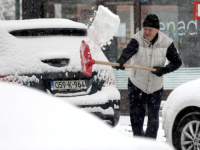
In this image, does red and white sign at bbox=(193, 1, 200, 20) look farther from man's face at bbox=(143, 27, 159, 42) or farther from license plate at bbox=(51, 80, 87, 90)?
license plate at bbox=(51, 80, 87, 90)

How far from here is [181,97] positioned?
5.23 m

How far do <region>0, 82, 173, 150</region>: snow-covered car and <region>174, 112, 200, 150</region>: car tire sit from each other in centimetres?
337

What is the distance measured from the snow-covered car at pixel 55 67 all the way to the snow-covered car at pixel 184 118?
635mm

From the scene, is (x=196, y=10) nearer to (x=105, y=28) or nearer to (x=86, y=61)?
(x=105, y=28)

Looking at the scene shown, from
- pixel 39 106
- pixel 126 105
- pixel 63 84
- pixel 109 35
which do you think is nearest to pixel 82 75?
pixel 63 84

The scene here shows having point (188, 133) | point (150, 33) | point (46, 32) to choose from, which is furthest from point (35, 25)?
point (188, 133)

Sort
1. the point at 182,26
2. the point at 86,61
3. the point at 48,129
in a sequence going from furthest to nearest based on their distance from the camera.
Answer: the point at 182,26, the point at 86,61, the point at 48,129

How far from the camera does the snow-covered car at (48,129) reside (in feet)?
5.21

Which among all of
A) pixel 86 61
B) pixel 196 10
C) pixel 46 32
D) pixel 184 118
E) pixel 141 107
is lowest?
pixel 184 118

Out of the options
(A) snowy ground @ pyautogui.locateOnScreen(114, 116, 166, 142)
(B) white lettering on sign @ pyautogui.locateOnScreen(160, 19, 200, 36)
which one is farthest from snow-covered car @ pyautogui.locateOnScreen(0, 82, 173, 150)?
(B) white lettering on sign @ pyautogui.locateOnScreen(160, 19, 200, 36)

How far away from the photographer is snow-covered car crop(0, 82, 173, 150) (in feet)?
5.21

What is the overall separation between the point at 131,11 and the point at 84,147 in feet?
32.0

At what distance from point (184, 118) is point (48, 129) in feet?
12.2

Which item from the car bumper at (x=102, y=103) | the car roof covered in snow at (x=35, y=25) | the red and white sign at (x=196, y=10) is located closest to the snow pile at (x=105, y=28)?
the car roof covered in snow at (x=35, y=25)
